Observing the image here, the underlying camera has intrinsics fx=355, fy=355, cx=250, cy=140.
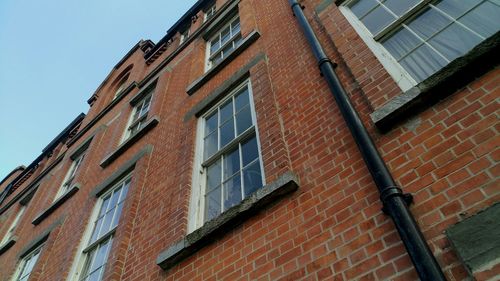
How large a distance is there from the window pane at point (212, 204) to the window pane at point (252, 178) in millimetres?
480

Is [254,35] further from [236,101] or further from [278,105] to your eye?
[278,105]

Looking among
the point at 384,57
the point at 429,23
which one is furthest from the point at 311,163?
the point at 429,23

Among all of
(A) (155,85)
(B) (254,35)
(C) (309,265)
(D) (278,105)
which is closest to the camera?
(C) (309,265)

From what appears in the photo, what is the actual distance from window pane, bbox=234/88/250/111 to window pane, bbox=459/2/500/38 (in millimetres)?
3096

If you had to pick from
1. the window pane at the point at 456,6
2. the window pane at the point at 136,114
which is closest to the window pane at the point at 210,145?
the window pane at the point at 456,6

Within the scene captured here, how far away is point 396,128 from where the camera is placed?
310 centimetres

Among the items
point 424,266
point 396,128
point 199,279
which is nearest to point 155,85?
point 199,279

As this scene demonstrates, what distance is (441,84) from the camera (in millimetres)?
2906

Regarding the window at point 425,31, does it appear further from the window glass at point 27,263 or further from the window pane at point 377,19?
the window glass at point 27,263

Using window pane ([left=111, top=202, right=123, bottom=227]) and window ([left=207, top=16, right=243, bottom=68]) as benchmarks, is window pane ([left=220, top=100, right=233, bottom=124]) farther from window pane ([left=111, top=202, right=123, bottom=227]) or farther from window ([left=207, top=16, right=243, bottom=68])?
window pane ([left=111, top=202, right=123, bottom=227])

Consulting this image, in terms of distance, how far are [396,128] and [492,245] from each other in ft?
4.23

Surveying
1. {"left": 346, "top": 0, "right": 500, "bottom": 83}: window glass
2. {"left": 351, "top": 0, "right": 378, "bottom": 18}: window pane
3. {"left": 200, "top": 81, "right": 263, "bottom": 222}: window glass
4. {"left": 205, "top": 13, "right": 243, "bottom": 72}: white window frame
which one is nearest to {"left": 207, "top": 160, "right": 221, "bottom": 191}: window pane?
{"left": 200, "top": 81, "right": 263, "bottom": 222}: window glass

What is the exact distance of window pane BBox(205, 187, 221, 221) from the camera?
4.46m

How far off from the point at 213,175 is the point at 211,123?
4.29ft
